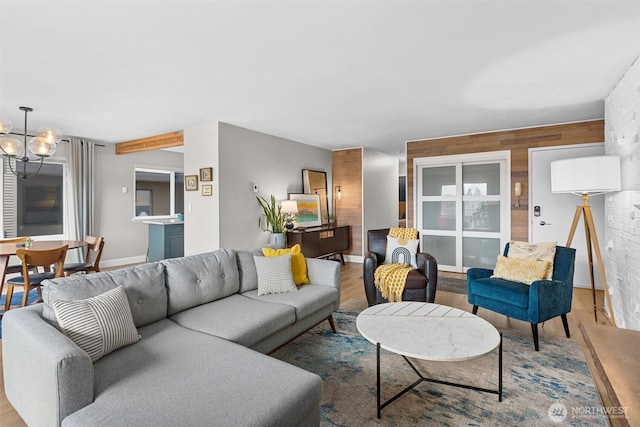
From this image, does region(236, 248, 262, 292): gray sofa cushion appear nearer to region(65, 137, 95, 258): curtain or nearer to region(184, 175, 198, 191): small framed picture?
region(184, 175, 198, 191): small framed picture

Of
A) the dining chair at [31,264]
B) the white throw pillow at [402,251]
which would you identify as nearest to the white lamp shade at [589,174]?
the white throw pillow at [402,251]

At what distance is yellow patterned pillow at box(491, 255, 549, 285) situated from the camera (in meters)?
2.97

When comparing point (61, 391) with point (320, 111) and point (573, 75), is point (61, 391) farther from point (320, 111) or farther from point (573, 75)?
point (573, 75)

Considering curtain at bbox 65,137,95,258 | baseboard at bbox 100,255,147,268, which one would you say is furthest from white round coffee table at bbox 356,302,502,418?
baseboard at bbox 100,255,147,268

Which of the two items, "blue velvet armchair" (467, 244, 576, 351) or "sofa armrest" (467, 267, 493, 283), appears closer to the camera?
"blue velvet armchair" (467, 244, 576, 351)

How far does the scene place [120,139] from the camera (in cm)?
575

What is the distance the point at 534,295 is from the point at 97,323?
304 centimetres

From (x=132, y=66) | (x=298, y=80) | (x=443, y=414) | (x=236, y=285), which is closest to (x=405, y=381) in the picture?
(x=443, y=414)

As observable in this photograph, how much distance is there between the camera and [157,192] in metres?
6.95

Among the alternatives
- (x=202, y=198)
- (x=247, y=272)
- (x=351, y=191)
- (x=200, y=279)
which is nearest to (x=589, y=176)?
(x=247, y=272)

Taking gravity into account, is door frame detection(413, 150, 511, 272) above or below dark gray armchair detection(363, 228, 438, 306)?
above

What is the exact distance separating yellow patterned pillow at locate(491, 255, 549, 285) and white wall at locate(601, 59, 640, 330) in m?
0.63

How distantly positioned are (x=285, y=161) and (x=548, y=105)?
3.87m

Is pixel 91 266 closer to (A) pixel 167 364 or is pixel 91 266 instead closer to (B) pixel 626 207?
(A) pixel 167 364
